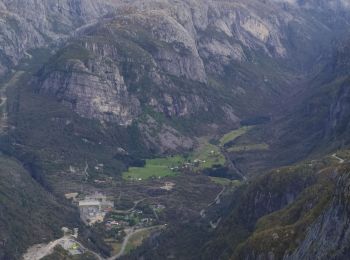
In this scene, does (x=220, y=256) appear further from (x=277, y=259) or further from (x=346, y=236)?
(x=346, y=236)

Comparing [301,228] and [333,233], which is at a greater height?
[333,233]

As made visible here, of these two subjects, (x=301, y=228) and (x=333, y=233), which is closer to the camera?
(x=333, y=233)

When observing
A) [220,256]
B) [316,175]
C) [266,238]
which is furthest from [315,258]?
[316,175]

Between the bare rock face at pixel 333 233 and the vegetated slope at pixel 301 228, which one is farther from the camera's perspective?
the vegetated slope at pixel 301 228

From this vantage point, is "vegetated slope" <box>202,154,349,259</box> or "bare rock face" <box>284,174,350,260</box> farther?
"vegetated slope" <box>202,154,349,259</box>

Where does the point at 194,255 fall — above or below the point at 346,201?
below

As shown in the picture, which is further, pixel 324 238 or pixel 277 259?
pixel 277 259

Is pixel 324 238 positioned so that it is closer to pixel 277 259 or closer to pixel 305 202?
pixel 277 259

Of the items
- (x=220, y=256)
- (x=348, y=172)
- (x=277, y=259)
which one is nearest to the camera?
(x=348, y=172)

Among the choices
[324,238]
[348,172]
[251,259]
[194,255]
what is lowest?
[194,255]

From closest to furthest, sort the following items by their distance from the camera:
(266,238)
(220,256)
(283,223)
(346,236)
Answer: (346,236) < (266,238) < (283,223) < (220,256)
